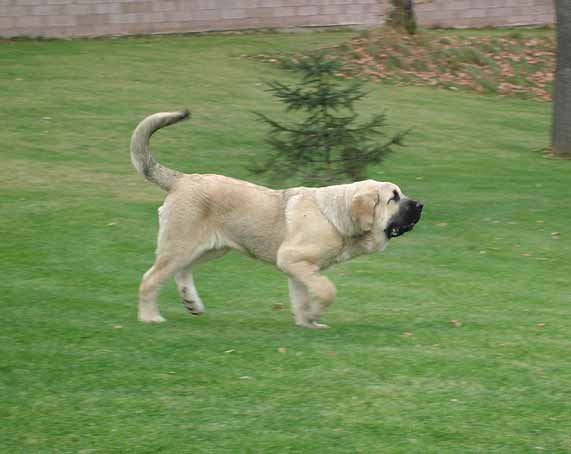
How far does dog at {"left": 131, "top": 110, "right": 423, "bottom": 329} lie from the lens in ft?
28.0

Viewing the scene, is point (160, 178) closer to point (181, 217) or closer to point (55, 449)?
point (181, 217)

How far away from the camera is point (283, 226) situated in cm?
870

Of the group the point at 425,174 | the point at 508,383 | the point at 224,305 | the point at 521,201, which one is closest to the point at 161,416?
the point at 508,383

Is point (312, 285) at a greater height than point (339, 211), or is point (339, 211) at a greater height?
point (339, 211)

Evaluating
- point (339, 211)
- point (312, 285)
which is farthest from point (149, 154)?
point (312, 285)

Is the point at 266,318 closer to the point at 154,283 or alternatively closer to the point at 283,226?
the point at 283,226

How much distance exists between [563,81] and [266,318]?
1213cm

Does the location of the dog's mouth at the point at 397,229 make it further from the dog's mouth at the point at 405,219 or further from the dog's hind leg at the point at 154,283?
the dog's hind leg at the point at 154,283

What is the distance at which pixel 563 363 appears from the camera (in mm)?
7730

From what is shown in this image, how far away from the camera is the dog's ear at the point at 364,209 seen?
852cm

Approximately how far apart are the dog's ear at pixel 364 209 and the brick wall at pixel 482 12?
83.6 feet

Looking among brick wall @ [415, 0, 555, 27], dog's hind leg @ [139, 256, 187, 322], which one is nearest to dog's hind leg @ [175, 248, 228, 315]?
dog's hind leg @ [139, 256, 187, 322]

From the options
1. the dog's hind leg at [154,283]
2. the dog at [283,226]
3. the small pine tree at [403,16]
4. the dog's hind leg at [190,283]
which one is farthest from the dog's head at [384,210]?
the small pine tree at [403,16]

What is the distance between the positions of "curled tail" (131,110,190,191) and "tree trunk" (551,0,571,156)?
39.7 feet
